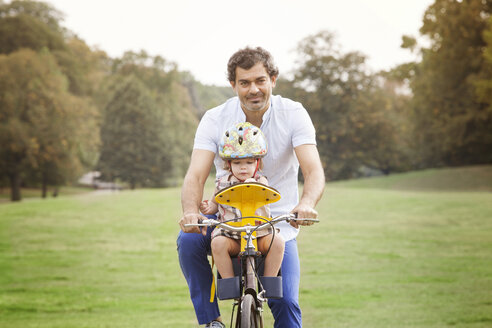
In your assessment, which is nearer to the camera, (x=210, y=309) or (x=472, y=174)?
(x=210, y=309)

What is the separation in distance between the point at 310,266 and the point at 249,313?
32.2 ft

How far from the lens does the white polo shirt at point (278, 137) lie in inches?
159

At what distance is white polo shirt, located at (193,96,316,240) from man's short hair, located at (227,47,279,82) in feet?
0.85

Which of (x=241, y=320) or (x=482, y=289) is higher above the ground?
(x=241, y=320)

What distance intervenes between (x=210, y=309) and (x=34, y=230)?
57.2 ft

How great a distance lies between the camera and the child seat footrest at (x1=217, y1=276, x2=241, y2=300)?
11.6 ft

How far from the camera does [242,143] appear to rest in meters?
3.52

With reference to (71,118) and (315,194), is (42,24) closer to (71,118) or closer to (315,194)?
(71,118)

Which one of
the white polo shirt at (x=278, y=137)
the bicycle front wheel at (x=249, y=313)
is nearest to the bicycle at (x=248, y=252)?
the bicycle front wheel at (x=249, y=313)

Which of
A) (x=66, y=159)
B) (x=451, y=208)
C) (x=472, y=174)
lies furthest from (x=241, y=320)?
(x=472, y=174)

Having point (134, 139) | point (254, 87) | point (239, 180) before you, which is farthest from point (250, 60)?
point (134, 139)

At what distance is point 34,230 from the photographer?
20.3 m

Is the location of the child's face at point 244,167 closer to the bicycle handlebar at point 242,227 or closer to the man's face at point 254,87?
the bicycle handlebar at point 242,227

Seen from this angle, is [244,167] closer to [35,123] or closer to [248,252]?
[248,252]
